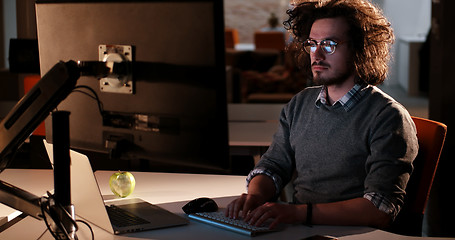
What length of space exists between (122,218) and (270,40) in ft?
31.6

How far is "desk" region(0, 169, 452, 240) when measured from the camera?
1.70 meters

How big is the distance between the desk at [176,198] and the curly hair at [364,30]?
1.74 ft

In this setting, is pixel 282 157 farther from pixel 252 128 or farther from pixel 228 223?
pixel 252 128

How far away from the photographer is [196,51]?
136 centimetres

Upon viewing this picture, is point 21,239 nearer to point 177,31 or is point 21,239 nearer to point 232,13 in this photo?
point 177,31

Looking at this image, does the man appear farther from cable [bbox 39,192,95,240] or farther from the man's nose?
cable [bbox 39,192,95,240]

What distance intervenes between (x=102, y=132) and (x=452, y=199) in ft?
12.2

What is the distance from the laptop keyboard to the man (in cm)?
26

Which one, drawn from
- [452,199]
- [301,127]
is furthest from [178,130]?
[452,199]

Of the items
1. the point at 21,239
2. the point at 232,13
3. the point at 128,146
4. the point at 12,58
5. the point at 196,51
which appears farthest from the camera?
the point at 232,13

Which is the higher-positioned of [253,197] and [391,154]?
[391,154]

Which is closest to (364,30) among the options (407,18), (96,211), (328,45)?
(328,45)

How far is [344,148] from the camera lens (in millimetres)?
1968

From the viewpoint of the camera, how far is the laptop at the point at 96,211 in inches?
65.7
